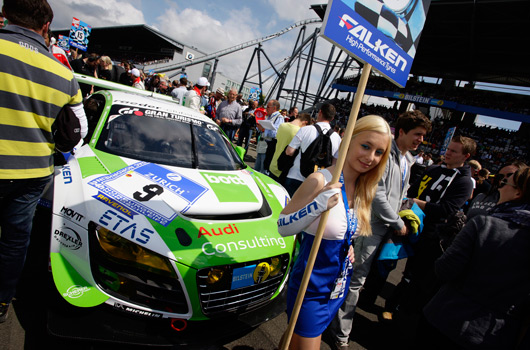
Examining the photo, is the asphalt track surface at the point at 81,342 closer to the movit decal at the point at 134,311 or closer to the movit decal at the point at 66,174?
the movit decal at the point at 134,311

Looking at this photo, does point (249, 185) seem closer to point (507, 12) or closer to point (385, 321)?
point (385, 321)

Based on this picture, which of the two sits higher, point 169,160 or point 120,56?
point 120,56

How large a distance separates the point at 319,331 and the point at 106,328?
3.85 ft

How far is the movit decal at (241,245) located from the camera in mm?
1791

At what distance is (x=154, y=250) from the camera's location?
1.65 metres

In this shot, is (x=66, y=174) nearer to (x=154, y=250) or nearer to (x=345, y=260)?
(x=154, y=250)

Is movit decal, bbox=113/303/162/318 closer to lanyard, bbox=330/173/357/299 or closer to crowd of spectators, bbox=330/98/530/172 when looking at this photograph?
lanyard, bbox=330/173/357/299

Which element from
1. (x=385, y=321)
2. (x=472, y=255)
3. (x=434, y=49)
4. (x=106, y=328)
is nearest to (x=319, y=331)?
(x=472, y=255)

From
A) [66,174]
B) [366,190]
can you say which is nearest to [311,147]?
[366,190]

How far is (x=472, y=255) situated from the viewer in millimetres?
1477

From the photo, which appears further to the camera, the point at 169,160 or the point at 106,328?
the point at 169,160

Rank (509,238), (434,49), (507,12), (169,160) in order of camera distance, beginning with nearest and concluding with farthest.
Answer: (509,238) < (169,160) < (507,12) < (434,49)

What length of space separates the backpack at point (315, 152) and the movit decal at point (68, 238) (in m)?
2.54

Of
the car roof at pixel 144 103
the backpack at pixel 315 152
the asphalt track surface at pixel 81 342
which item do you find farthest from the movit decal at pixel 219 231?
the backpack at pixel 315 152
